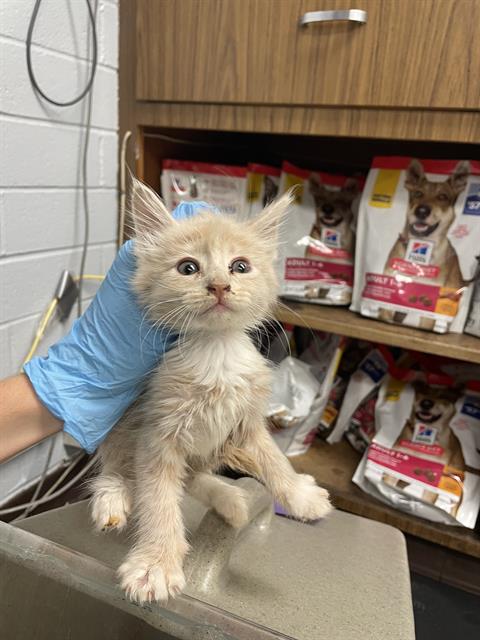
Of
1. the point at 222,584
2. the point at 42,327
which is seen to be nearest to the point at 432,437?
the point at 222,584

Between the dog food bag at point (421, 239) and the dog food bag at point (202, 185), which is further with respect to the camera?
the dog food bag at point (202, 185)

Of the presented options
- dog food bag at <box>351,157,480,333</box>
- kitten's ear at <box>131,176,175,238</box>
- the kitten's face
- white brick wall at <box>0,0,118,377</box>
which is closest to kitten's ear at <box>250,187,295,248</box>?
the kitten's face

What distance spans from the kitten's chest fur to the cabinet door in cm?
58

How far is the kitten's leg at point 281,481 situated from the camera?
580mm

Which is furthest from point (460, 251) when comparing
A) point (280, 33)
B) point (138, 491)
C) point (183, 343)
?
point (138, 491)

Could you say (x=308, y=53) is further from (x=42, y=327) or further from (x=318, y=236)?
(x=42, y=327)

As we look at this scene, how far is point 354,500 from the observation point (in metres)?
1.07

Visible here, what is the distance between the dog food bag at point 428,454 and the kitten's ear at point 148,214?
2.60 feet

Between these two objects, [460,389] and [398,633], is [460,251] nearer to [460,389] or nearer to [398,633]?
[460,389]

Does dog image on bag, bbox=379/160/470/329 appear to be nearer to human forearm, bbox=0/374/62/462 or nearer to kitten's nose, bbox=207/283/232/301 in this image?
kitten's nose, bbox=207/283/232/301

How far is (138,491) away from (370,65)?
80 centimetres

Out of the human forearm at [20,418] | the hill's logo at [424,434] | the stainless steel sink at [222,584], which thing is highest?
the human forearm at [20,418]

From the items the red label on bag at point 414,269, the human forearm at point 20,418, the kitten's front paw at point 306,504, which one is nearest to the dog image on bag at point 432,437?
the red label on bag at point 414,269

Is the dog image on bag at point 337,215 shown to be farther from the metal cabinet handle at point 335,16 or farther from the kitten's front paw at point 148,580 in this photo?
the kitten's front paw at point 148,580
